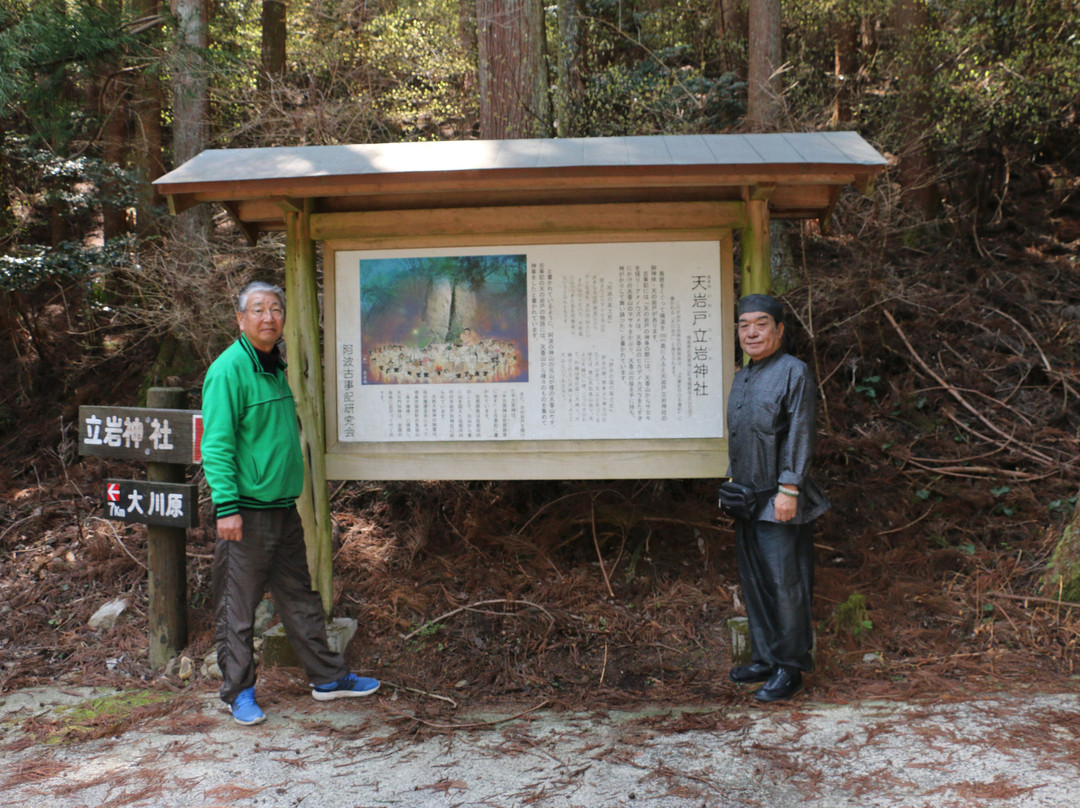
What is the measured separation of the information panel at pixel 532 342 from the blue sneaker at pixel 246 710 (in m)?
1.42

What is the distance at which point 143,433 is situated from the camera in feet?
14.4

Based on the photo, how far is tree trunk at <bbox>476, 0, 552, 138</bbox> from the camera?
251 inches

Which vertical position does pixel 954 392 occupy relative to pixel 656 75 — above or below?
below

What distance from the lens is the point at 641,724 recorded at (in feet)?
11.8

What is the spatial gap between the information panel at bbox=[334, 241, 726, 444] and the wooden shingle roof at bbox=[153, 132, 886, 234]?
400mm

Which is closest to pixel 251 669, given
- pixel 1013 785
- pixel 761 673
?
pixel 761 673

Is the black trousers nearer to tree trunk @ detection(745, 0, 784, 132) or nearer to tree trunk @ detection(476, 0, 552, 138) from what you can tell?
tree trunk @ detection(476, 0, 552, 138)

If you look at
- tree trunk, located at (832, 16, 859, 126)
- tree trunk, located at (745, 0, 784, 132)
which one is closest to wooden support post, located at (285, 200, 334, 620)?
tree trunk, located at (745, 0, 784, 132)

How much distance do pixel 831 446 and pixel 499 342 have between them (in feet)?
10.5

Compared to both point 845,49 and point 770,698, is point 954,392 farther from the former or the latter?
point 845,49

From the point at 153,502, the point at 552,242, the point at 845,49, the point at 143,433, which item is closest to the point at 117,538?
the point at 153,502

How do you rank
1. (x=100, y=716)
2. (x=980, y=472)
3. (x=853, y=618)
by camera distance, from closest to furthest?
(x=100, y=716)
(x=853, y=618)
(x=980, y=472)

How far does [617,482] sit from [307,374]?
104 inches

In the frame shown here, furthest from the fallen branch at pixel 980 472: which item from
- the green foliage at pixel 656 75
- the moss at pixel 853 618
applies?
the green foliage at pixel 656 75
